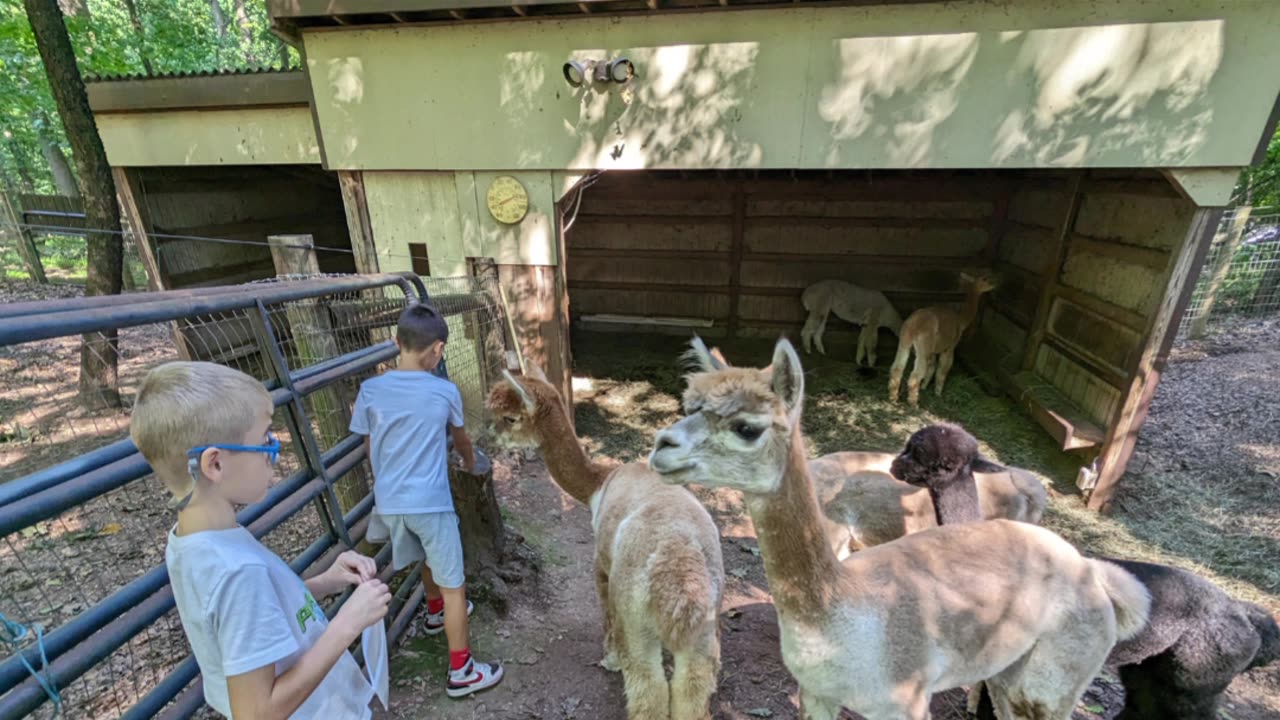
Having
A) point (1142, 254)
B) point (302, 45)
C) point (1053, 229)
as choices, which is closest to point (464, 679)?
point (302, 45)

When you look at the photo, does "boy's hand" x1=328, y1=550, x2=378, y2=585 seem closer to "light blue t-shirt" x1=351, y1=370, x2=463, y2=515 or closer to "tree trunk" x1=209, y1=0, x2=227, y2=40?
"light blue t-shirt" x1=351, y1=370, x2=463, y2=515

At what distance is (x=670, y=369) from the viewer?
838cm

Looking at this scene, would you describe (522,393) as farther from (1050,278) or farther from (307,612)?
(1050,278)

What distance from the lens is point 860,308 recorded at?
8.63 m

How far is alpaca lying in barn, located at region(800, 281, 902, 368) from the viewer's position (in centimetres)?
860

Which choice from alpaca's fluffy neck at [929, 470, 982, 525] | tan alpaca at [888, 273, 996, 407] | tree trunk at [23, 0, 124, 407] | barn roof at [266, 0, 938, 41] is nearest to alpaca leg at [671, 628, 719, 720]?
alpaca's fluffy neck at [929, 470, 982, 525]

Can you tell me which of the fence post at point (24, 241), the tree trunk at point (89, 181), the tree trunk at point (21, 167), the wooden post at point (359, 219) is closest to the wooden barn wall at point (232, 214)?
the tree trunk at point (89, 181)

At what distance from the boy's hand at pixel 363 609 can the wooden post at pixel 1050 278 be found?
8.18 metres

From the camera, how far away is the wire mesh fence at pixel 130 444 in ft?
5.32

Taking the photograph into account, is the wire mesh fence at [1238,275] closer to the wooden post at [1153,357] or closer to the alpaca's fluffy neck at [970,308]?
the alpaca's fluffy neck at [970,308]

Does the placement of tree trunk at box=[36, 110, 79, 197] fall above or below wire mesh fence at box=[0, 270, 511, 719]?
above

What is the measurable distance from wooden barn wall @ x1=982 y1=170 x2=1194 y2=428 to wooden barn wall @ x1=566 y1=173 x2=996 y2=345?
3.55 ft

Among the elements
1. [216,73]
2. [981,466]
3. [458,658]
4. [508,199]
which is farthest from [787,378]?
[216,73]

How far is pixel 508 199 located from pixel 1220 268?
35.1 feet
